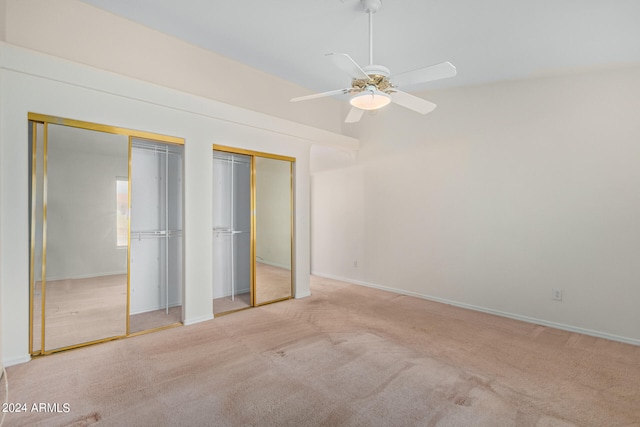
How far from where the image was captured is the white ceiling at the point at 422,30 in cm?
265

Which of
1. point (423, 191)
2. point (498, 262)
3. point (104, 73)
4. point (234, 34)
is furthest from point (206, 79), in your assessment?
point (498, 262)

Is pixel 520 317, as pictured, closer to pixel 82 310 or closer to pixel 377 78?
pixel 377 78

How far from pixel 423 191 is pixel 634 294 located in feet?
8.41

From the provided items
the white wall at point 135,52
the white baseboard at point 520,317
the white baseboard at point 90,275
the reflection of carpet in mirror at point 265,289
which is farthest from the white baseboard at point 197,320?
the white baseboard at point 520,317

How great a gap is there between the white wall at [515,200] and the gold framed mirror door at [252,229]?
1.58 meters

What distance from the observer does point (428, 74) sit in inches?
95.6

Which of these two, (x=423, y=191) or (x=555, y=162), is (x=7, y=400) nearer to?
(x=423, y=191)

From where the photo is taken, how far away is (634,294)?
3.23 metres

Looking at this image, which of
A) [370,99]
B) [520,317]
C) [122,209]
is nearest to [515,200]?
[520,317]

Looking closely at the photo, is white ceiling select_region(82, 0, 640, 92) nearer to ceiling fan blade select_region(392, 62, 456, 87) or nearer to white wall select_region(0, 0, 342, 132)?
white wall select_region(0, 0, 342, 132)

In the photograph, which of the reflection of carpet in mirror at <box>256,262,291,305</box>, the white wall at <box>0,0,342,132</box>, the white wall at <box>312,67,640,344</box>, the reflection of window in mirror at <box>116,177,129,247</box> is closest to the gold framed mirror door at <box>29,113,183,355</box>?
the reflection of window in mirror at <box>116,177,129,247</box>

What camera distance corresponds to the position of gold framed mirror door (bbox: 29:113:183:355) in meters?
2.78

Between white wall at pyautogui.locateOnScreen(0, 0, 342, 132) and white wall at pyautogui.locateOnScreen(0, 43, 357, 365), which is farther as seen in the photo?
white wall at pyautogui.locateOnScreen(0, 0, 342, 132)

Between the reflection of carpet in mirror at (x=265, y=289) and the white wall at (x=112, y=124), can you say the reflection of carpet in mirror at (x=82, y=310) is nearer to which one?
the white wall at (x=112, y=124)
